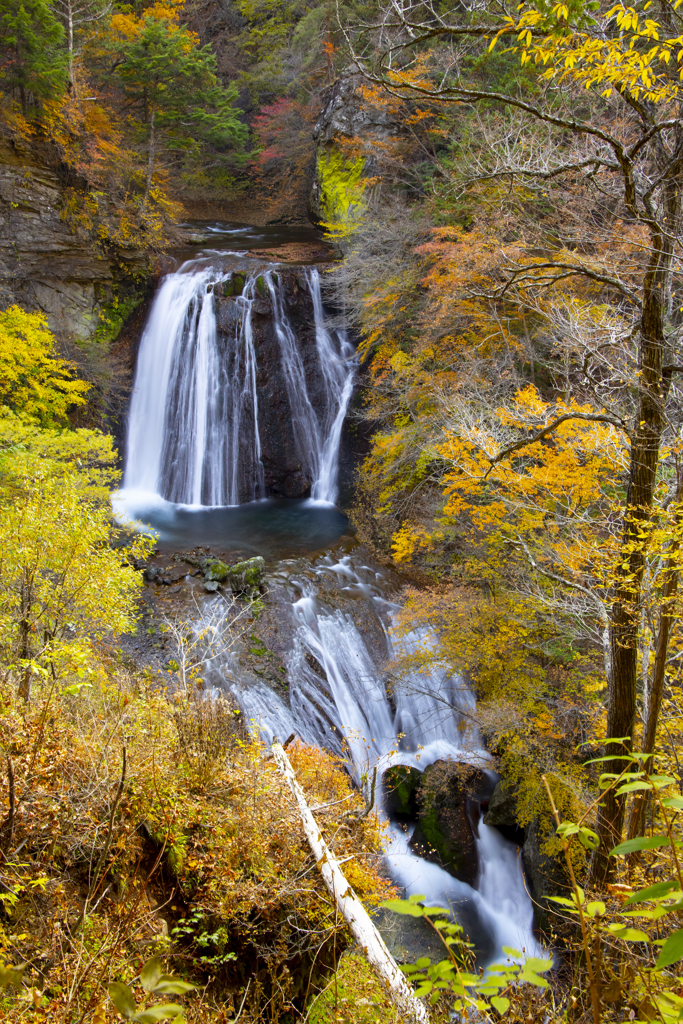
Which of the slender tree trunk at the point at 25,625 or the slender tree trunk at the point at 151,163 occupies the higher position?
the slender tree trunk at the point at 151,163

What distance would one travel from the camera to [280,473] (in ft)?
57.3

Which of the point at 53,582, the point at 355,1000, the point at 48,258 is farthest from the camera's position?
the point at 48,258

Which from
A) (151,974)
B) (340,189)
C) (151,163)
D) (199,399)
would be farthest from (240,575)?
(340,189)

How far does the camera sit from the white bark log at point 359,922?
3.32 metres

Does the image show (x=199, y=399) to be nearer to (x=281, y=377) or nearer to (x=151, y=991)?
(x=281, y=377)

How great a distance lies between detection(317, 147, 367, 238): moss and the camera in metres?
17.7

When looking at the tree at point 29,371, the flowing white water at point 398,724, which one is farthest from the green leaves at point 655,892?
the tree at point 29,371

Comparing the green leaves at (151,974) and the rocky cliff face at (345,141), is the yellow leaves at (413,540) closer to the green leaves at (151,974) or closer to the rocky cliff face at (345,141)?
the green leaves at (151,974)

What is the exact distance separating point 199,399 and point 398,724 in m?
11.0

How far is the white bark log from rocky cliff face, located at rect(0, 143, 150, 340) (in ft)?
47.2

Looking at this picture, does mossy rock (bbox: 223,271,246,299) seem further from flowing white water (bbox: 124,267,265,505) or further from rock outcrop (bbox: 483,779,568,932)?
rock outcrop (bbox: 483,779,568,932)

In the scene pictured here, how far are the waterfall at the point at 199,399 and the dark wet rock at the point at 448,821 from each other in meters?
9.28

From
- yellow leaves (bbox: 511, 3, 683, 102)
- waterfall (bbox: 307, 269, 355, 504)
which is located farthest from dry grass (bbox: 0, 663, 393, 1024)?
waterfall (bbox: 307, 269, 355, 504)

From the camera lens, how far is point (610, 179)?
11.1 meters
